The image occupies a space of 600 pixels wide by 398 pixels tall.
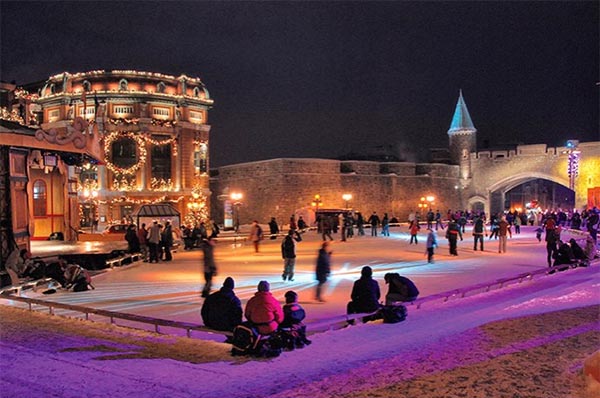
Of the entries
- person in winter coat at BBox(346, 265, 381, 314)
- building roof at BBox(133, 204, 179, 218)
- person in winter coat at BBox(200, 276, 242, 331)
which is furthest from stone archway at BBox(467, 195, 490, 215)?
person in winter coat at BBox(200, 276, 242, 331)

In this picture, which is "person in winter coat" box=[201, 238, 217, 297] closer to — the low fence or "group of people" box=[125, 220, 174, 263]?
the low fence

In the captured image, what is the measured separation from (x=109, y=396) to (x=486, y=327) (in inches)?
168

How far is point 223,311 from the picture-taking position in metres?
6.20

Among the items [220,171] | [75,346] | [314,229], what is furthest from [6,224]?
[220,171]

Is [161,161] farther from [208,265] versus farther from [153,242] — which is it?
[208,265]

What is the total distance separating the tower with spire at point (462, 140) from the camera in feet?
146

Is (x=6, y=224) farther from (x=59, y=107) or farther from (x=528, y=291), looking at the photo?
(x=59, y=107)

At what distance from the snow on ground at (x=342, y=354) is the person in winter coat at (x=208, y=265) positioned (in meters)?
0.23

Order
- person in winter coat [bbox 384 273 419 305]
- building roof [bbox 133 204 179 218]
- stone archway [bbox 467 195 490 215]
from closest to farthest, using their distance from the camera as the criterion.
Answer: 1. person in winter coat [bbox 384 273 419 305]
2. building roof [bbox 133 204 179 218]
3. stone archway [bbox 467 195 490 215]

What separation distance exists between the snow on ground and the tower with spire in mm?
36077

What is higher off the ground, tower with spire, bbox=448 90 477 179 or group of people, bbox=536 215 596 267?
tower with spire, bbox=448 90 477 179

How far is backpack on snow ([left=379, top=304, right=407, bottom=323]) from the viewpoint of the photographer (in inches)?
279

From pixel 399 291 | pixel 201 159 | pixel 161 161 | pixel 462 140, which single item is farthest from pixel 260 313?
pixel 462 140

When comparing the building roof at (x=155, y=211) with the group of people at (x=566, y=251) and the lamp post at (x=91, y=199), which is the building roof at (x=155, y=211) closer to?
the lamp post at (x=91, y=199)
